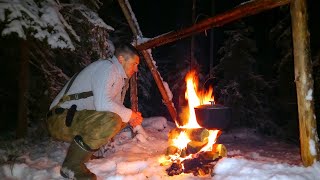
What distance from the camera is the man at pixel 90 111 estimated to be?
4621mm

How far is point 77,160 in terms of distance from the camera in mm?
4648

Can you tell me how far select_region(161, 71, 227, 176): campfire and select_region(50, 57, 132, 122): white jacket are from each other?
142 cm

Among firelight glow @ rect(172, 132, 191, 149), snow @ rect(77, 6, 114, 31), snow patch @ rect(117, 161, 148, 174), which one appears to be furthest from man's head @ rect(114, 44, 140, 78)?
snow @ rect(77, 6, 114, 31)

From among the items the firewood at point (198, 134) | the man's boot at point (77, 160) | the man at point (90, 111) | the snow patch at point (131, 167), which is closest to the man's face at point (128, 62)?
the man at point (90, 111)

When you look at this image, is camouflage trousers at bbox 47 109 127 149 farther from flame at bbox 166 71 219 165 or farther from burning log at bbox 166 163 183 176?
flame at bbox 166 71 219 165

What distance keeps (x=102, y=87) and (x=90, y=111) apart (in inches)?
18.9

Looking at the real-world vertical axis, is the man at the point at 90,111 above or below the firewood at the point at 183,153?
above

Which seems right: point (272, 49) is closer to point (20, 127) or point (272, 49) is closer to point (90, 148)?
point (20, 127)

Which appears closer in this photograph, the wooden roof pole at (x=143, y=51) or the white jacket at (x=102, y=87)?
the white jacket at (x=102, y=87)

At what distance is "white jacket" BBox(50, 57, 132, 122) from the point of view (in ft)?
15.0

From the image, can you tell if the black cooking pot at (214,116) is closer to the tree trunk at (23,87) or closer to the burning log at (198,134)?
the burning log at (198,134)

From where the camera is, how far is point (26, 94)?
31.0 ft

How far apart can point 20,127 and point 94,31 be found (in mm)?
3935

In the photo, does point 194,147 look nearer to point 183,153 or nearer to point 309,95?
point 183,153
